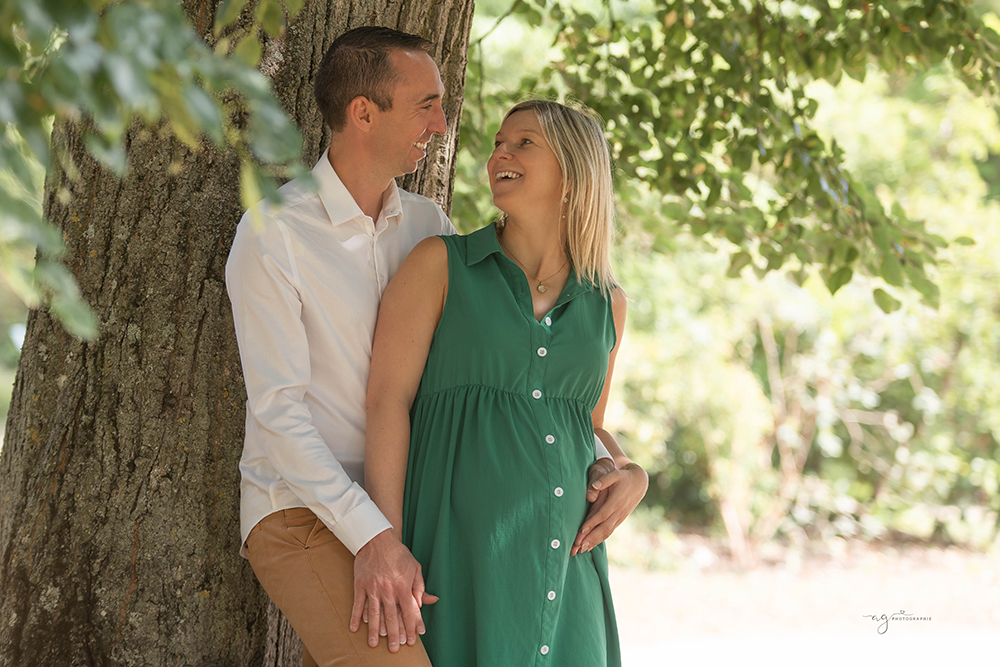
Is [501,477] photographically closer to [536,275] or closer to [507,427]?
[507,427]

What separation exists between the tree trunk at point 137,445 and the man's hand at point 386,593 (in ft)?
1.52

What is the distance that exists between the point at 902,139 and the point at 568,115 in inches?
359

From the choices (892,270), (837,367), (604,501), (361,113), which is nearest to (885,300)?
(892,270)

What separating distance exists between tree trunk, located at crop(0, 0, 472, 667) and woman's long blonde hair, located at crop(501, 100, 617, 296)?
72cm

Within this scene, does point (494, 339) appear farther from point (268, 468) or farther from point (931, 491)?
point (931, 491)

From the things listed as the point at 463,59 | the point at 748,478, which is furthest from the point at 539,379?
the point at 748,478

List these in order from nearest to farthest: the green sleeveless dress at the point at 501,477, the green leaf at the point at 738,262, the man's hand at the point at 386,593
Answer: the man's hand at the point at 386,593 < the green sleeveless dress at the point at 501,477 < the green leaf at the point at 738,262

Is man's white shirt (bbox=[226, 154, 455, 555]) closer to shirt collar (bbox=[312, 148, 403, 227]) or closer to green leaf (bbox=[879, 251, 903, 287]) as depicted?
shirt collar (bbox=[312, 148, 403, 227])

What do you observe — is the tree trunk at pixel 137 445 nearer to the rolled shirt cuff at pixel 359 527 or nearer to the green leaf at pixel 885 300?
the rolled shirt cuff at pixel 359 527

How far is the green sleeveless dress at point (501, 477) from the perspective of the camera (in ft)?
5.98

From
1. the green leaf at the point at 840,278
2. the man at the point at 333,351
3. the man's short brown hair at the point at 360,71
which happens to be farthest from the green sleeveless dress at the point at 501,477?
the green leaf at the point at 840,278

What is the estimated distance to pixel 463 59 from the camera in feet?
8.32

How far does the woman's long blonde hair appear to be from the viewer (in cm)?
207

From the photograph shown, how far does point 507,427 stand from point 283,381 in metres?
0.47
